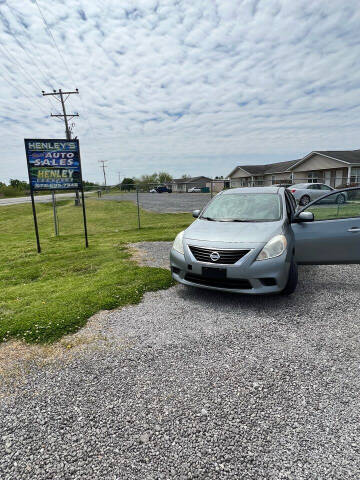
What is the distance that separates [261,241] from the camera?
12.1 ft

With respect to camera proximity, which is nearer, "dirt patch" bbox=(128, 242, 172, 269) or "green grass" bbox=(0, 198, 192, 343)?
"green grass" bbox=(0, 198, 192, 343)

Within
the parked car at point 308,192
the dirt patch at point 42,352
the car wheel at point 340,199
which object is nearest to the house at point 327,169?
the parked car at point 308,192

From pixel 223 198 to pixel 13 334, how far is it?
3940mm

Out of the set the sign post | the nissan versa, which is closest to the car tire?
the nissan versa

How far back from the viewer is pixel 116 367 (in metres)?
2.62

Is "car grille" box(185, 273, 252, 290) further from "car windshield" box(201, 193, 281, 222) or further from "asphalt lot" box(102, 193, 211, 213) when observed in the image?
"asphalt lot" box(102, 193, 211, 213)

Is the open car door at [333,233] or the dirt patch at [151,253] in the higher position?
the open car door at [333,233]

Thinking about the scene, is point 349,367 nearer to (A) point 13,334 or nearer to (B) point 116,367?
(B) point 116,367

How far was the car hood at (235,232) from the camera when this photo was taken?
3762 millimetres

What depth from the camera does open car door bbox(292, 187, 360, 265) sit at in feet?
14.0

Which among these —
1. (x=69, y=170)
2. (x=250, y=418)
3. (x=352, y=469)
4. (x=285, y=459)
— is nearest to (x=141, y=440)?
(x=250, y=418)

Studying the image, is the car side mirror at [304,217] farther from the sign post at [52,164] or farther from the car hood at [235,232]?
the sign post at [52,164]

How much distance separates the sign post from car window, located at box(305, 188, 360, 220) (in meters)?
5.25

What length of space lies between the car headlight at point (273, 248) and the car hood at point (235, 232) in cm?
7
